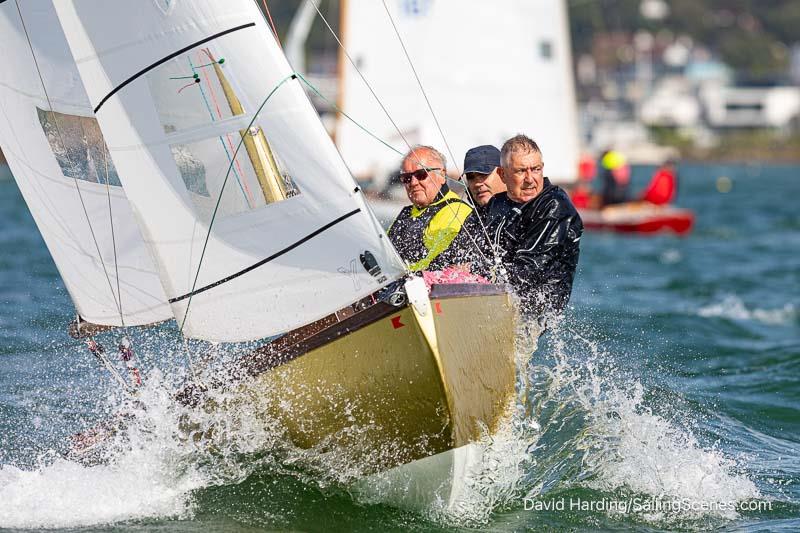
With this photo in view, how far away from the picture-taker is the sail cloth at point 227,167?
15.4 ft

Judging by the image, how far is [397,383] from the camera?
4.57m

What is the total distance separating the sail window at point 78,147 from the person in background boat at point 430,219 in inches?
55.8

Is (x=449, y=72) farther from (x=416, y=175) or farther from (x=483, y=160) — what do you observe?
(x=416, y=175)

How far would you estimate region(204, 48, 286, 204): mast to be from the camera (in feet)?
15.5

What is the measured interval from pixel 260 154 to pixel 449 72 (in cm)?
1448

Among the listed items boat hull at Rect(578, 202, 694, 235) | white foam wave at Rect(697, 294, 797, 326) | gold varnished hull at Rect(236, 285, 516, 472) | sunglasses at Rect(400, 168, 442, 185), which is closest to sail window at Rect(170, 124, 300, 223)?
gold varnished hull at Rect(236, 285, 516, 472)

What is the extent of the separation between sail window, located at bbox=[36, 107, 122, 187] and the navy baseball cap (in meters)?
1.67

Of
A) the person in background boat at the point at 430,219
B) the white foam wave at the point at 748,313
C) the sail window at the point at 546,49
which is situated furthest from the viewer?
the sail window at the point at 546,49

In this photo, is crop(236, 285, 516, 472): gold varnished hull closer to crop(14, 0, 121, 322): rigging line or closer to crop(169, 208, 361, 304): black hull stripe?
crop(169, 208, 361, 304): black hull stripe

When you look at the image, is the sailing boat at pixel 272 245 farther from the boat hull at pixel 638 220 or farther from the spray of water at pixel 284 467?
the boat hull at pixel 638 220

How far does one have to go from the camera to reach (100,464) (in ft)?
16.8

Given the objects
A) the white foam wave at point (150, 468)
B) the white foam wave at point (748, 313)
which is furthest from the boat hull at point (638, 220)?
the white foam wave at point (150, 468)

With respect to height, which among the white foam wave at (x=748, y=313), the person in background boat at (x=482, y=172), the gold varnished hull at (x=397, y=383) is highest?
the person in background boat at (x=482, y=172)

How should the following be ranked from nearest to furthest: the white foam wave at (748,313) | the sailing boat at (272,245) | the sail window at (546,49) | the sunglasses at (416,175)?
the sailing boat at (272,245), the sunglasses at (416,175), the white foam wave at (748,313), the sail window at (546,49)
